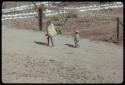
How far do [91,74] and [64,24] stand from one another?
37.7 feet

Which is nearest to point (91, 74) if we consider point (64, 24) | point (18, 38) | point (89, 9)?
point (18, 38)

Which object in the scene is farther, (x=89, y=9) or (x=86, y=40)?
(x=89, y=9)

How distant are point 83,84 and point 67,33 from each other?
31.1 ft

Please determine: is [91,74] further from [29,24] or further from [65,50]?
[29,24]

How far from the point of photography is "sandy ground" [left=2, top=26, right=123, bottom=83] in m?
9.66

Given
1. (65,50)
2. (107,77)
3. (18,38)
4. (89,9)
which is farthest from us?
(89,9)

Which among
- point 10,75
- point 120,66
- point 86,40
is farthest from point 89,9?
point 10,75

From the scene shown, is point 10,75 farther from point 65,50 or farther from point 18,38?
point 18,38

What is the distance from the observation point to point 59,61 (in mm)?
11586

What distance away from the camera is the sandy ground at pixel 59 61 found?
31.7ft

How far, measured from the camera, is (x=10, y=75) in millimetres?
9570

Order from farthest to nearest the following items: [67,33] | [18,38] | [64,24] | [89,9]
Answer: [89,9], [64,24], [67,33], [18,38]

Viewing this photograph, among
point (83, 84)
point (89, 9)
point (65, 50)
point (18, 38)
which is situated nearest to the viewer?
point (83, 84)

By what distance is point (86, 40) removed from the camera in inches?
650
